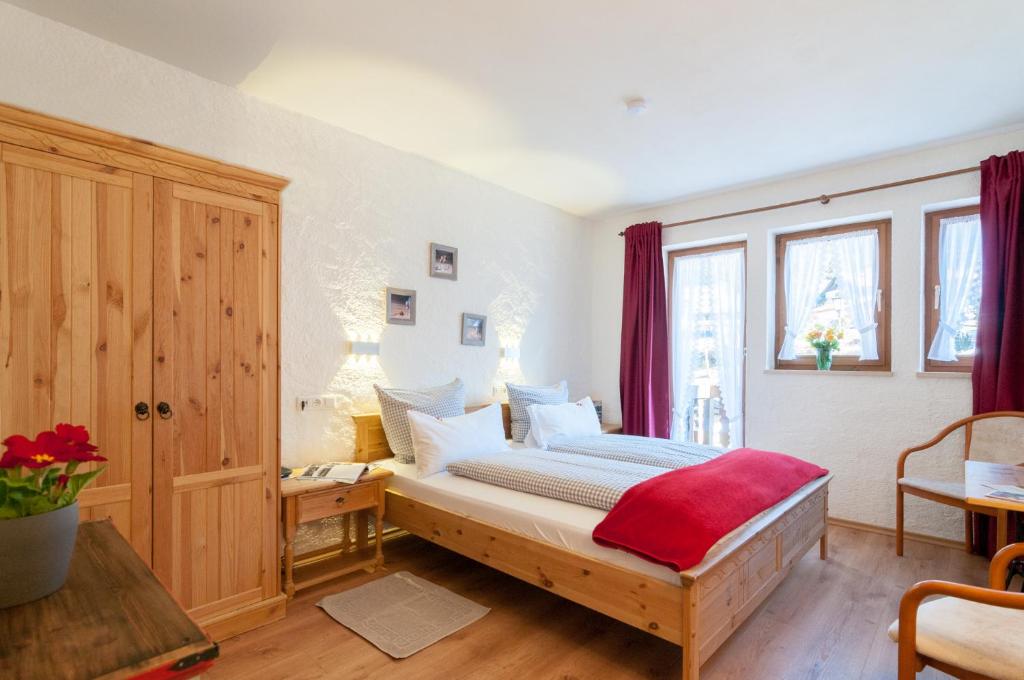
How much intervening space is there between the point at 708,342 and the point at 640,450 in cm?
181

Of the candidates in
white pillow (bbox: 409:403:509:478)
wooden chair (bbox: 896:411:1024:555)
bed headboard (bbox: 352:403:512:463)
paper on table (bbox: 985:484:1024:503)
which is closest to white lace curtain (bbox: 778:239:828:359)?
wooden chair (bbox: 896:411:1024:555)

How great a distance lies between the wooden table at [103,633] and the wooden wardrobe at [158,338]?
1075 mm

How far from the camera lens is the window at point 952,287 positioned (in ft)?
11.2

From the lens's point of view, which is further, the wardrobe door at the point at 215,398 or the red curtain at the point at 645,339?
the red curtain at the point at 645,339

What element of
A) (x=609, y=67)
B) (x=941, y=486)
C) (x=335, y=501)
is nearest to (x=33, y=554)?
(x=335, y=501)

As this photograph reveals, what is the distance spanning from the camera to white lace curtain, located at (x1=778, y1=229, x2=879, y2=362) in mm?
3797

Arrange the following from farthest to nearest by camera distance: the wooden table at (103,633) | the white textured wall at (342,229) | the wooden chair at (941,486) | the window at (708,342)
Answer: the window at (708,342), the wooden chair at (941,486), the white textured wall at (342,229), the wooden table at (103,633)

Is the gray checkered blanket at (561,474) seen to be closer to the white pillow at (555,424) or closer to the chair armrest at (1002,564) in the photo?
the white pillow at (555,424)

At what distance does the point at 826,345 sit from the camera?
Result: 389 cm

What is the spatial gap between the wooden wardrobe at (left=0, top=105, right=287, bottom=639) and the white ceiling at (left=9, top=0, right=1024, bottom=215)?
0.66m

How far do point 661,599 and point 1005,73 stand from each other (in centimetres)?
305

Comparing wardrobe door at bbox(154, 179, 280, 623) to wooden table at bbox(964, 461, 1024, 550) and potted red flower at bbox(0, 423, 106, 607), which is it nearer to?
potted red flower at bbox(0, 423, 106, 607)

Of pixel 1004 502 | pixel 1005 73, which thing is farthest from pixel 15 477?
pixel 1005 73

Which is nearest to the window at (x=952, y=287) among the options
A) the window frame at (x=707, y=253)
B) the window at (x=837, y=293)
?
the window at (x=837, y=293)
